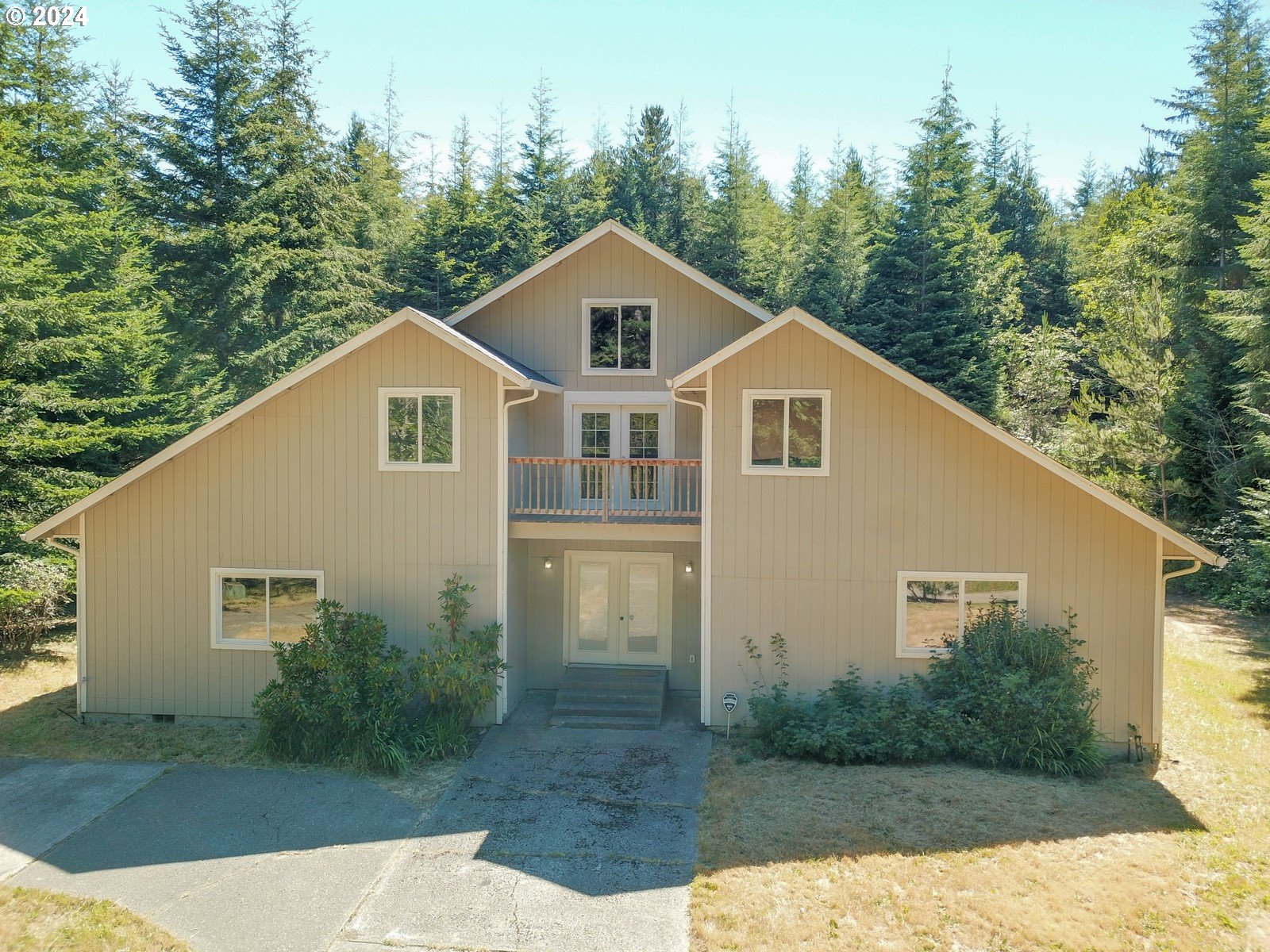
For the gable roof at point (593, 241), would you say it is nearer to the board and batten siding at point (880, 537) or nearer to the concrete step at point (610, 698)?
the board and batten siding at point (880, 537)

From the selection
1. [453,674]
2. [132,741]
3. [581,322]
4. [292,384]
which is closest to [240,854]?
[453,674]

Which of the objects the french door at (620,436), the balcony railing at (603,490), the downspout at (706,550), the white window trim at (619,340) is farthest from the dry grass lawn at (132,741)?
the white window trim at (619,340)

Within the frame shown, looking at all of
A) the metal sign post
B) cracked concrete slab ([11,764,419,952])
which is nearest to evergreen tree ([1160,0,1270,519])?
the metal sign post

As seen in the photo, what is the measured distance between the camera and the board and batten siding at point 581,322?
1540cm

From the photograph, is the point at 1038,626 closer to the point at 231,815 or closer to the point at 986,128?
the point at 231,815

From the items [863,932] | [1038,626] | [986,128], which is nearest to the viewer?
[863,932]

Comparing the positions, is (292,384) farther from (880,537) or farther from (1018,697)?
(1018,697)

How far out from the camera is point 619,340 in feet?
51.0

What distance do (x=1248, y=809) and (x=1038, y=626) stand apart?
3.15 m

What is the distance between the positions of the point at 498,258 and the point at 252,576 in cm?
2082

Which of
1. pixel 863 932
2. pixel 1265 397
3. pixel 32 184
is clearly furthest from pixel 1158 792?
pixel 32 184

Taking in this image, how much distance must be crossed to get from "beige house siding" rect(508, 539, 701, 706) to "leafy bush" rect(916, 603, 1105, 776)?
4.28 meters

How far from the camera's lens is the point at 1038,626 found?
475 inches

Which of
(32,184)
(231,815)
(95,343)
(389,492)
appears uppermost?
(32,184)
